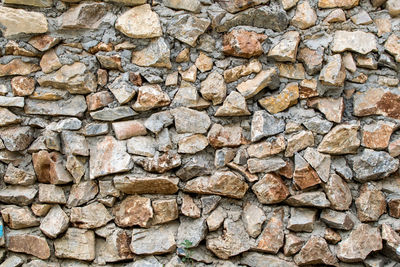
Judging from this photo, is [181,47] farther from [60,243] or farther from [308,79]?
[60,243]

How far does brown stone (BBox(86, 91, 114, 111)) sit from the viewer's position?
2.40 meters

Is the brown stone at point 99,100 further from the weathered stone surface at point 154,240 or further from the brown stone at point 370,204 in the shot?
the brown stone at point 370,204

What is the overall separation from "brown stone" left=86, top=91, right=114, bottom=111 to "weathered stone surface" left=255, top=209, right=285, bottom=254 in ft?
3.89

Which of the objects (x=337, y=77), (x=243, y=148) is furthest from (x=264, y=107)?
(x=337, y=77)

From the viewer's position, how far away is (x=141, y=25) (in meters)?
2.40

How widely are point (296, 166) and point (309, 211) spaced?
0.26 metres

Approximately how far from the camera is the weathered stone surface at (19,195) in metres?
2.34

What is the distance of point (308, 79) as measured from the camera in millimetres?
2359

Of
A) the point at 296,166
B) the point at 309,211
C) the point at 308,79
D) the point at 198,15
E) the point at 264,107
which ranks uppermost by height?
the point at 198,15

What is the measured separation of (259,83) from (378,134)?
0.72m

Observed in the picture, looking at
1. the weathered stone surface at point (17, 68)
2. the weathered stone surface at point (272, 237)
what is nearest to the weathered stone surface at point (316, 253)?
the weathered stone surface at point (272, 237)

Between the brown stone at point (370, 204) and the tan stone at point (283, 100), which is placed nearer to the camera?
the brown stone at point (370, 204)

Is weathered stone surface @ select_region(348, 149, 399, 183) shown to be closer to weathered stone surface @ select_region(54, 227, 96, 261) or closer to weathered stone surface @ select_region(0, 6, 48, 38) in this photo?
weathered stone surface @ select_region(54, 227, 96, 261)

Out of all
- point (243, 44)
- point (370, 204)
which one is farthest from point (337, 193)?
point (243, 44)
